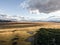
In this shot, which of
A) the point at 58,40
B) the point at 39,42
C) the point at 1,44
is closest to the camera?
the point at 58,40

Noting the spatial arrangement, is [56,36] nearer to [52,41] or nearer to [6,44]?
[52,41]

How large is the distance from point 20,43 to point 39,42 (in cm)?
1472

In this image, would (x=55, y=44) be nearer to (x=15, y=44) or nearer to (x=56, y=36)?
(x=56, y=36)

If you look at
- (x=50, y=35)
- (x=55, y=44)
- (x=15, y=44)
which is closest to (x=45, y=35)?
(x=50, y=35)

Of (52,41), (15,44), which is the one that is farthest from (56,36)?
(15,44)

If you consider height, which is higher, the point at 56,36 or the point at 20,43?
the point at 56,36

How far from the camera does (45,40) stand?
36.8m

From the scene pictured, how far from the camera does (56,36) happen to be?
118 feet

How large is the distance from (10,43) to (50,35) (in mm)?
16698

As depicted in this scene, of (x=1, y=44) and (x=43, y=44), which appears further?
(x=1, y=44)

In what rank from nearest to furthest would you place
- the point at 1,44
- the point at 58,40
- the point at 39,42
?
the point at 58,40
the point at 39,42
the point at 1,44

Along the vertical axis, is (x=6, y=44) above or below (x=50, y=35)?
below

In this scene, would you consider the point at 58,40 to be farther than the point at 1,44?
No

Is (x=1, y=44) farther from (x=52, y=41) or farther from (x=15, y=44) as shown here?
(x=52, y=41)
